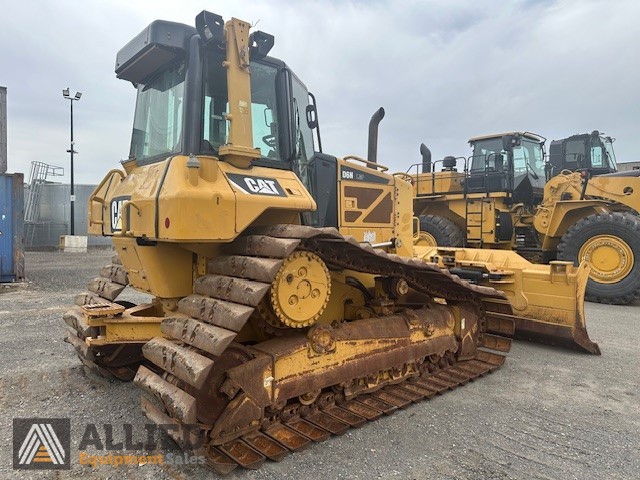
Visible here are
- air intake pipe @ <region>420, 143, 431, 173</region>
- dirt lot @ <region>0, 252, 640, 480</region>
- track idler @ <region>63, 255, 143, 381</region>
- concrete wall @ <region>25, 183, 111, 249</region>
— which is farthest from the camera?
concrete wall @ <region>25, 183, 111, 249</region>

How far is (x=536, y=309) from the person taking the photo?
18.1ft

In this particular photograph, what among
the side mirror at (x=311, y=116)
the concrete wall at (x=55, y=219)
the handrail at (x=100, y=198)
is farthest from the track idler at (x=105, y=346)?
the concrete wall at (x=55, y=219)

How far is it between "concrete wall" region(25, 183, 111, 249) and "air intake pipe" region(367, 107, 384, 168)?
21.3 m

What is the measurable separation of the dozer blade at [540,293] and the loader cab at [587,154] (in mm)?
7756

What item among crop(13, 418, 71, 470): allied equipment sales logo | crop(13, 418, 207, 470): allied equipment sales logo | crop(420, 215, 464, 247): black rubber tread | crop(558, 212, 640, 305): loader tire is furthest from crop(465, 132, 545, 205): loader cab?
crop(13, 418, 71, 470): allied equipment sales logo

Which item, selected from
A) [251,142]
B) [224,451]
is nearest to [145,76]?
[251,142]

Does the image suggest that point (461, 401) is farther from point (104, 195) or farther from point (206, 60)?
point (104, 195)

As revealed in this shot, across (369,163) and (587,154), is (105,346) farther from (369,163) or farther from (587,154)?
(587,154)

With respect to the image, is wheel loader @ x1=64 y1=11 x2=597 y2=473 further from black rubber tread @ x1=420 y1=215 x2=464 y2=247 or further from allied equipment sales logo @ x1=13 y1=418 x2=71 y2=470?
black rubber tread @ x1=420 y1=215 x2=464 y2=247

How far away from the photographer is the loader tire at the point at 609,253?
839 cm

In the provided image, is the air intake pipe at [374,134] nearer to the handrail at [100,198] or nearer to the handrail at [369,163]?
the handrail at [369,163]

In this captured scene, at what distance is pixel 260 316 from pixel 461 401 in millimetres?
1978

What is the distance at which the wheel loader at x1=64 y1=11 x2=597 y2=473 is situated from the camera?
2.85 meters

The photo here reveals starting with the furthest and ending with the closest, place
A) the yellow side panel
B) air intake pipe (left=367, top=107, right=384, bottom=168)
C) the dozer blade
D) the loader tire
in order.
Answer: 1. the loader tire
2. the dozer blade
3. air intake pipe (left=367, top=107, right=384, bottom=168)
4. the yellow side panel
